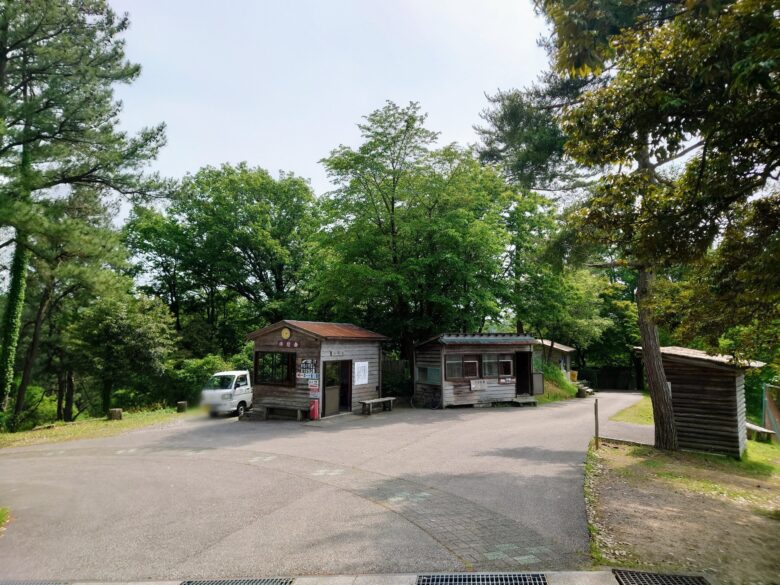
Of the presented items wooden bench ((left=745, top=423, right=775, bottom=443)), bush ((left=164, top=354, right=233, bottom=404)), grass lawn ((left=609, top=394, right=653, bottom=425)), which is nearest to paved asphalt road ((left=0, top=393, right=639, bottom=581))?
grass lawn ((left=609, top=394, right=653, bottom=425))

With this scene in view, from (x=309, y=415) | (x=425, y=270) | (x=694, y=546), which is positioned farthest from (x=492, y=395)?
(x=694, y=546)

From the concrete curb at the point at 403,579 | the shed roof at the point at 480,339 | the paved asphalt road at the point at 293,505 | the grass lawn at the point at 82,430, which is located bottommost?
the grass lawn at the point at 82,430

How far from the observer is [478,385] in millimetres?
20797

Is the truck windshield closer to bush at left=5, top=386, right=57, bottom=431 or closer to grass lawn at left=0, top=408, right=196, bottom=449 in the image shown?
grass lawn at left=0, top=408, right=196, bottom=449

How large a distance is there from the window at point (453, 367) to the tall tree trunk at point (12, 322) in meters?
18.4

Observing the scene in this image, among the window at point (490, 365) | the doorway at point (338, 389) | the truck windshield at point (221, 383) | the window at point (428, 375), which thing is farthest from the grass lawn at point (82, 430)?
the window at point (490, 365)

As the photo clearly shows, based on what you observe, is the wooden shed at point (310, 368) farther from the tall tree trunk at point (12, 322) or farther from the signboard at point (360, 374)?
the tall tree trunk at point (12, 322)

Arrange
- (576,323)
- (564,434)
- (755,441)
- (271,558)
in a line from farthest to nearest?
(576,323), (755,441), (564,434), (271,558)

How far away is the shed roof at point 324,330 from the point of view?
16.7 metres

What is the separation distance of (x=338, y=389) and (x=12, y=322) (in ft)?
48.2

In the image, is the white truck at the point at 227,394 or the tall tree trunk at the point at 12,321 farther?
the tall tree trunk at the point at 12,321

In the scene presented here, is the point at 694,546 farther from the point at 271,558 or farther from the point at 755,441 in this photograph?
the point at 755,441

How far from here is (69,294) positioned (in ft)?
91.2

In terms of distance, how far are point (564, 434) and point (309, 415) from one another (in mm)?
8571
